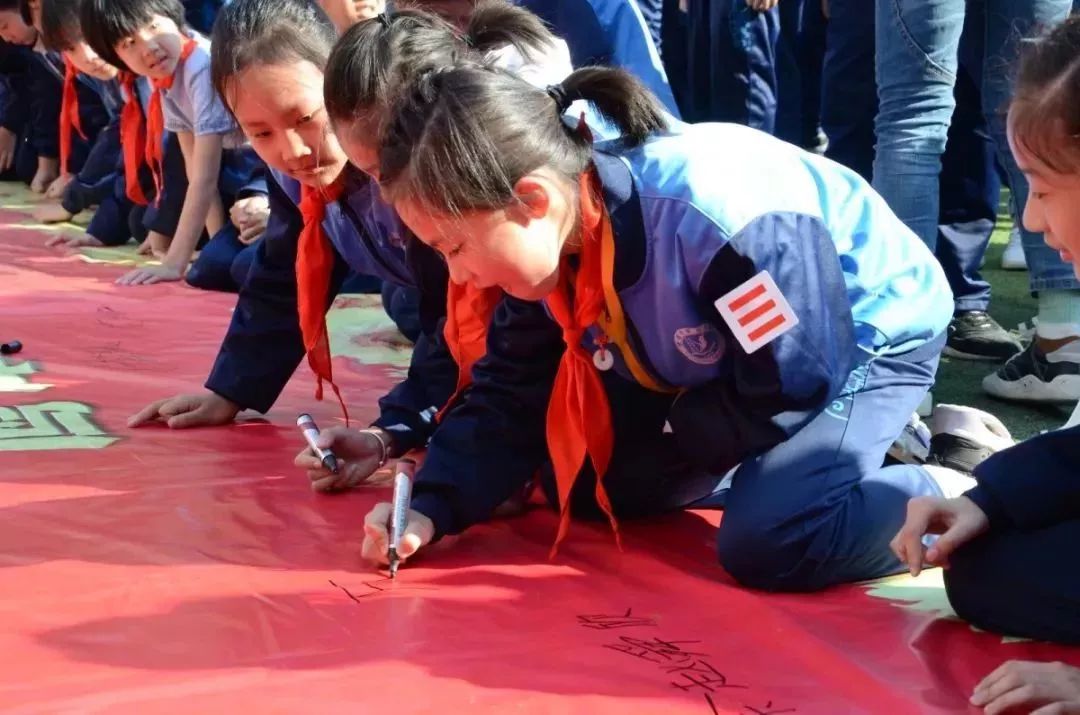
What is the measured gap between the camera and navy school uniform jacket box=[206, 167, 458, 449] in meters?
1.92

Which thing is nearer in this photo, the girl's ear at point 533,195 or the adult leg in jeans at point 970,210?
the girl's ear at point 533,195

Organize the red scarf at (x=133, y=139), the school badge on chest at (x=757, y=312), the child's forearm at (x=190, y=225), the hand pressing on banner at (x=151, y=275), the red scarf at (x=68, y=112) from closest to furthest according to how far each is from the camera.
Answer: the school badge on chest at (x=757, y=312), the hand pressing on banner at (x=151, y=275), the child's forearm at (x=190, y=225), the red scarf at (x=133, y=139), the red scarf at (x=68, y=112)

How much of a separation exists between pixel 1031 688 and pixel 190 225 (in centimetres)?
272

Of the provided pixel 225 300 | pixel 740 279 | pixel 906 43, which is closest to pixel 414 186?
pixel 740 279

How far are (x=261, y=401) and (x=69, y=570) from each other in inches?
26.1

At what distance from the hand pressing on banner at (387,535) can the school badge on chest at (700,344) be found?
346 millimetres

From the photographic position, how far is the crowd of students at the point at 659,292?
4.38 ft

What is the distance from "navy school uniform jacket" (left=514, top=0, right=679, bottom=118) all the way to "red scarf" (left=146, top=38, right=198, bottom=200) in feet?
4.26

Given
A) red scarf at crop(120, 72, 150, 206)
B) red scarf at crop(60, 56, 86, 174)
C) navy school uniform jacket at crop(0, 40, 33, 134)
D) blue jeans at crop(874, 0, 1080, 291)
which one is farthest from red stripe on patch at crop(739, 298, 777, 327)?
navy school uniform jacket at crop(0, 40, 33, 134)

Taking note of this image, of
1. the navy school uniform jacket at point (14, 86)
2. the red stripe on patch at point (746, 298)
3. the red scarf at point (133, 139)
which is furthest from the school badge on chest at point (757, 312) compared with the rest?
the navy school uniform jacket at point (14, 86)

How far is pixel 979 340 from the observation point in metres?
2.48

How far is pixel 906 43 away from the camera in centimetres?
217

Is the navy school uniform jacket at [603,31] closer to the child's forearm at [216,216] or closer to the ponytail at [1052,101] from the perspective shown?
the ponytail at [1052,101]

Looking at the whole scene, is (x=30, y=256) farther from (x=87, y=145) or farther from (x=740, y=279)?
(x=740, y=279)
